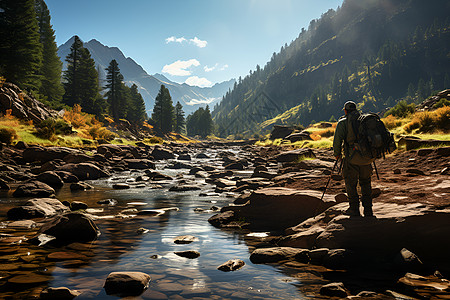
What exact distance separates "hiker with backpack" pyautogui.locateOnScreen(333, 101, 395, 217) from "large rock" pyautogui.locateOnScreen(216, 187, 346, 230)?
5.27 ft

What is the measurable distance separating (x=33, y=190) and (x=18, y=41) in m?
33.5

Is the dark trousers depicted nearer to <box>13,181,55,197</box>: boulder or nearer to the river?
the river

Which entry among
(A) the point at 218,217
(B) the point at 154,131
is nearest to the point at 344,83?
(B) the point at 154,131

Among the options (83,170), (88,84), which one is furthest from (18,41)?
(83,170)

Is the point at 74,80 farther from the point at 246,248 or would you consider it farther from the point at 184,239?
the point at 246,248

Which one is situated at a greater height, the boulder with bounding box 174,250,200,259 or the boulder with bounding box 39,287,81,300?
the boulder with bounding box 39,287,81,300

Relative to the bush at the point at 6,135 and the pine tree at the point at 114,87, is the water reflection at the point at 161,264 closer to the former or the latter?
the bush at the point at 6,135

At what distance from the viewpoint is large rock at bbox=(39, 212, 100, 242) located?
6.16m

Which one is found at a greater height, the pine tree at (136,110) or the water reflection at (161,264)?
the pine tree at (136,110)

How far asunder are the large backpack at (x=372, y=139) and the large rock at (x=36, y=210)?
9.08 m

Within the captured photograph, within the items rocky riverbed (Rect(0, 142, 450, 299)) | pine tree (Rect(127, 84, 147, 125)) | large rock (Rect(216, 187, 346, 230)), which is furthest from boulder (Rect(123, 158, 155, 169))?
pine tree (Rect(127, 84, 147, 125))

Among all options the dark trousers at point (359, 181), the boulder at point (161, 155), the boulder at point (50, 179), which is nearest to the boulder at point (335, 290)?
the dark trousers at point (359, 181)

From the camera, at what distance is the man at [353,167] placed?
5707 mm

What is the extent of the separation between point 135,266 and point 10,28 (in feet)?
140
